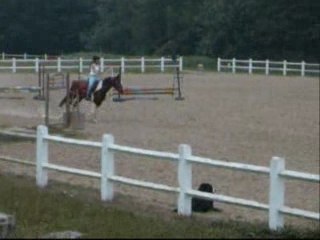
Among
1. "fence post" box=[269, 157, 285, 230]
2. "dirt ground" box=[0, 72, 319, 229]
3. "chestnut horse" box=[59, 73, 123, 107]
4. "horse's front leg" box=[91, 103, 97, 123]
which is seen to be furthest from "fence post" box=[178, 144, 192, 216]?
"horse's front leg" box=[91, 103, 97, 123]

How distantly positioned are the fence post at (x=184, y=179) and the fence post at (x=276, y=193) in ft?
4.30

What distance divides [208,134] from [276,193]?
12185 mm

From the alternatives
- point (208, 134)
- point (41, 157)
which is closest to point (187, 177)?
point (41, 157)

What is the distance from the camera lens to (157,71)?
55.8 meters

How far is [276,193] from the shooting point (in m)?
9.10

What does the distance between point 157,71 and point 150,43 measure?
92.5ft

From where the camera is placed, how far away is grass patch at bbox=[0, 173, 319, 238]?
845 cm

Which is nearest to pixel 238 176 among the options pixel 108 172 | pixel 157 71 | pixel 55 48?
pixel 108 172

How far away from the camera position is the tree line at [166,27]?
5869 centimetres

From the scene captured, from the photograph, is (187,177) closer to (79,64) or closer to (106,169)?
(106,169)

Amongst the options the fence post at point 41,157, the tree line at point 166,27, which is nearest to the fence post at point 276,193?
the fence post at point 41,157

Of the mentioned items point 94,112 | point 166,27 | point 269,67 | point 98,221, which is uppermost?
point 166,27

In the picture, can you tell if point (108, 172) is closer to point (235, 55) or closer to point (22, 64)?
point (22, 64)

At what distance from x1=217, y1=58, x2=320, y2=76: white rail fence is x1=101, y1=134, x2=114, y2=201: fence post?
128ft
